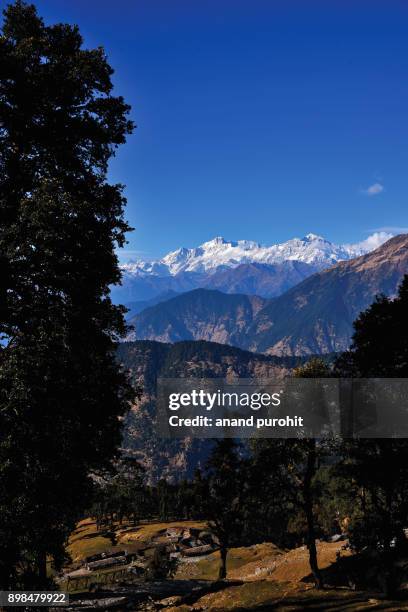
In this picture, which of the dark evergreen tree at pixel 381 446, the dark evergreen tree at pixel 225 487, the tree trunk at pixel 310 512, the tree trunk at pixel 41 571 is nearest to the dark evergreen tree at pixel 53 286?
the tree trunk at pixel 41 571

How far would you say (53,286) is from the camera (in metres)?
19.9

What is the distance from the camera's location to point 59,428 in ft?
65.1

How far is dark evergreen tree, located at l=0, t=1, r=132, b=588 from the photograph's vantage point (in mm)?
19000

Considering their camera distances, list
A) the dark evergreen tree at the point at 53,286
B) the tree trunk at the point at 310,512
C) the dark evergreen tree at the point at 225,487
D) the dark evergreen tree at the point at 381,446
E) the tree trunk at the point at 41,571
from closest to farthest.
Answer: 1. the dark evergreen tree at the point at 53,286
2. the tree trunk at the point at 41,571
3. the dark evergreen tree at the point at 381,446
4. the tree trunk at the point at 310,512
5. the dark evergreen tree at the point at 225,487

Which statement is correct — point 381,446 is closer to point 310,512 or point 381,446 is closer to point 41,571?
point 310,512

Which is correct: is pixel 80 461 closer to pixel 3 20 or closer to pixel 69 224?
pixel 69 224

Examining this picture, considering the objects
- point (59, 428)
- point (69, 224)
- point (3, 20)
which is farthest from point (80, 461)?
point (3, 20)

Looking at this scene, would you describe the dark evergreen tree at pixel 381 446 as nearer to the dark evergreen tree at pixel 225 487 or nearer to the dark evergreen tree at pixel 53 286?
the dark evergreen tree at pixel 53 286

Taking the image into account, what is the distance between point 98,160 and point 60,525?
55.5ft

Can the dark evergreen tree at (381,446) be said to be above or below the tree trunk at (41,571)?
above

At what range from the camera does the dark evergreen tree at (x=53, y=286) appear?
19.0 metres

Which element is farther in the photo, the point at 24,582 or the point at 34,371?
the point at 24,582

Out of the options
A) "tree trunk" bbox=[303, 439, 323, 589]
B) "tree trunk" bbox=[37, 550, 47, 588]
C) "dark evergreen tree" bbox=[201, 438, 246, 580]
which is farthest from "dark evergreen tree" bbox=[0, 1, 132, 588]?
"dark evergreen tree" bbox=[201, 438, 246, 580]

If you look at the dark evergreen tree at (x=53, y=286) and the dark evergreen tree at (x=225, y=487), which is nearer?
the dark evergreen tree at (x=53, y=286)
